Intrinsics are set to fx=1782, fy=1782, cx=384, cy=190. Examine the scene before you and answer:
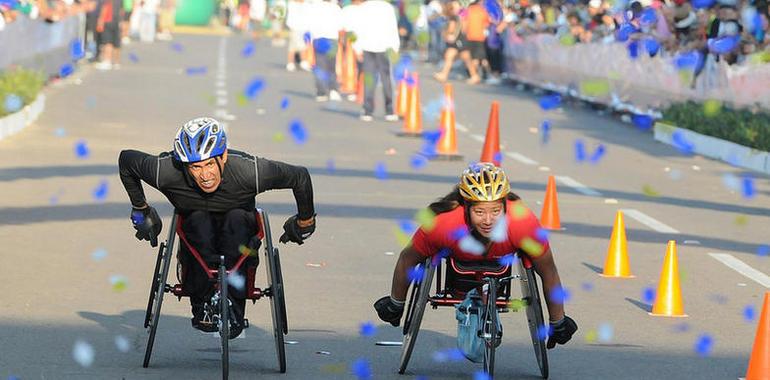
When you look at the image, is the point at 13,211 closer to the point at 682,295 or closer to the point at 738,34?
the point at 682,295

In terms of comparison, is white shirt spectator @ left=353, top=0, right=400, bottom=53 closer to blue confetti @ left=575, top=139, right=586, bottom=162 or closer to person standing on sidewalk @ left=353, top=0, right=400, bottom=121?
person standing on sidewalk @ left=353, top=0, right=400, bottom=121

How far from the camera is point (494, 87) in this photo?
37281 millimetres

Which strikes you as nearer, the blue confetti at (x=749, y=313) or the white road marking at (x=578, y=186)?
the blue confetti at (x=749, y=313)

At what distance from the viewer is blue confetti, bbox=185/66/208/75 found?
1444 inches

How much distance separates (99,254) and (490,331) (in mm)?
4651

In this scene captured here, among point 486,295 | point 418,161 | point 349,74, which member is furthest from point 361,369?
point 349,74

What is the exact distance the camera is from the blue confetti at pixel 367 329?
347 inches

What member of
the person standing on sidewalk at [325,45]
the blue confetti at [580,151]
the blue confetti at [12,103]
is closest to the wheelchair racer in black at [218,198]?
the blue confetti at [580,151]

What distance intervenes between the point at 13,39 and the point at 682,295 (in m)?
16.8

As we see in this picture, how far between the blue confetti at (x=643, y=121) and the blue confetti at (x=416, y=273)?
1859 cm

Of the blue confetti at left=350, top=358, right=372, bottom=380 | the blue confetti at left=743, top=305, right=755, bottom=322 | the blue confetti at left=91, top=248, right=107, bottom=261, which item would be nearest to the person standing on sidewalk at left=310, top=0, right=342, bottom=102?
the blue confetti at left=91, top=248, right=107, bottom=261

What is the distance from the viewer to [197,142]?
7281mm

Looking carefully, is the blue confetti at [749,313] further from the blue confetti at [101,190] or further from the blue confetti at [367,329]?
the blue confetti at [101,190]

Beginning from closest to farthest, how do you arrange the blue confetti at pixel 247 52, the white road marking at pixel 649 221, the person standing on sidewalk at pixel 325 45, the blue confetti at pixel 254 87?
the white road marking at pixel 649 221 < the person standing on sidewalk at pixel 325 45 < the blue confetti at pixel 254 87 < the blue confetti at pixel 247 52
